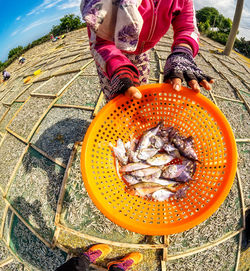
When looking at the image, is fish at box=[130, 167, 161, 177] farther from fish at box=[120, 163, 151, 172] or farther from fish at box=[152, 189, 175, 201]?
fish at box=[152, 189, 175, 201]

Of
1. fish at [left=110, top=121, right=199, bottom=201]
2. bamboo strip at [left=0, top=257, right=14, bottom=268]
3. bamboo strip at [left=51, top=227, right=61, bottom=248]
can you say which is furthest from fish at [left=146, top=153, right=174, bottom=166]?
bamboo strip at [left=0, top=257, right=14, bottom=268]

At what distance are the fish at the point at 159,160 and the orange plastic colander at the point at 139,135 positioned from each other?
415 mm

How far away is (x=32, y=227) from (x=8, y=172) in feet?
4.12

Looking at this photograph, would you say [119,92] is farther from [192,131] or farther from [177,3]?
[192,131]

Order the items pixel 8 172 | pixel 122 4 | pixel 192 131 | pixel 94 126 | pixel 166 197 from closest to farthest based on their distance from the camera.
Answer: pixel 122 4, pixel 94 126, pixel 166 197, pixel 192 131, pixel 8 172

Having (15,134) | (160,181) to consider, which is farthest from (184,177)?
(15,134)

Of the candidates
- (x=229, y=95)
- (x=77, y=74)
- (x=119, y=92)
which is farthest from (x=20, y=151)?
(x=229, y=95)

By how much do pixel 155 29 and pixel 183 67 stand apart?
532mm

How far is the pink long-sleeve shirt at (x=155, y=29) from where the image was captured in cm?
167

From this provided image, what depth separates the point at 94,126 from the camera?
185 cm

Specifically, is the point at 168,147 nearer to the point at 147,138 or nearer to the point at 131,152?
the point at 147,138

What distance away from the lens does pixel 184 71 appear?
5.94 ft

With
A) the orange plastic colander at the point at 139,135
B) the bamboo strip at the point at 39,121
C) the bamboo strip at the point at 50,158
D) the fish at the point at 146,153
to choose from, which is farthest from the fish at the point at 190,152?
the bamboo strip at the point at 39,121

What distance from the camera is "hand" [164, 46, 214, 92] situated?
5.92 feet
